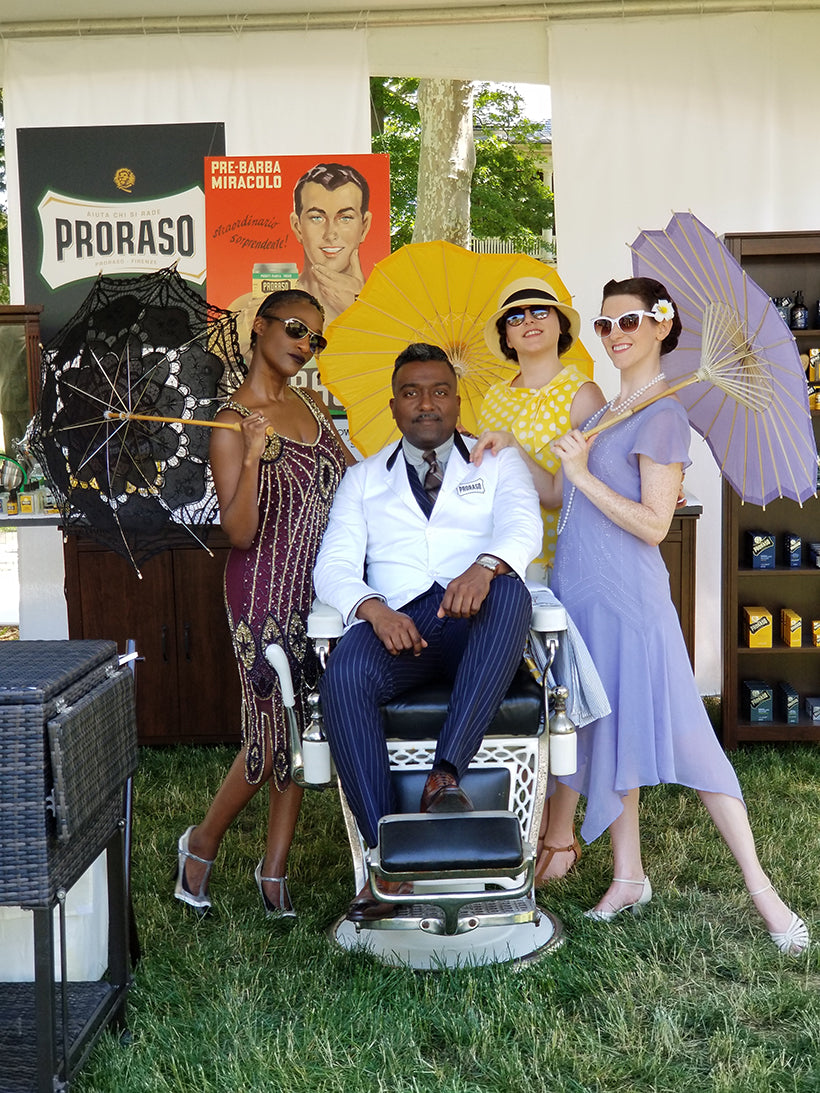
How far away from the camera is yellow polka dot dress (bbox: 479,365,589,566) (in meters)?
3.32

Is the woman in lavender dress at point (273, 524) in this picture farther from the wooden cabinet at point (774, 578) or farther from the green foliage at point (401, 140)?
the green foliage at point (401, 140)

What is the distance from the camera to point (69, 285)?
5.47m

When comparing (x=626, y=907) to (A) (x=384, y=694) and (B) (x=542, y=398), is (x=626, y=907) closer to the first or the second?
(A) (x=384, y=694)

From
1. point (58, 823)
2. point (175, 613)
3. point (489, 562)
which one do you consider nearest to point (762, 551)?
point (489, 562)

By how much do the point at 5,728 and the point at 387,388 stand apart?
76.5 inches

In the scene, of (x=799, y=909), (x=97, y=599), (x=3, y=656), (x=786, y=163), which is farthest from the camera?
(x=786, y=163)

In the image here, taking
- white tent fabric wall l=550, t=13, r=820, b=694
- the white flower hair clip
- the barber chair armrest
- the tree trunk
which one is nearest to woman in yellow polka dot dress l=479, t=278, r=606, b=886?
the white flower hair clip

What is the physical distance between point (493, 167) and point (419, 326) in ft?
36.2

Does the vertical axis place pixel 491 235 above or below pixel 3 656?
above

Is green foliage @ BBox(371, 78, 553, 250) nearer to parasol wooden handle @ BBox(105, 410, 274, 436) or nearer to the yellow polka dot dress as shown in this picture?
the yellow polka dot dress

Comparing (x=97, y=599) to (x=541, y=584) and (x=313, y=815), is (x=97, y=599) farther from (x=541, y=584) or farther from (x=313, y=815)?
(x=541, y=584)

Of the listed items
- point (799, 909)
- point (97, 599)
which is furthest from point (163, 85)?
point (799, 909)

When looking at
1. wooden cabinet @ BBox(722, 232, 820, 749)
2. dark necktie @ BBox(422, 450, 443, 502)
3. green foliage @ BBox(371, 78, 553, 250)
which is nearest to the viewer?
dark necktie @ BBox(422, 450, 443, 502)

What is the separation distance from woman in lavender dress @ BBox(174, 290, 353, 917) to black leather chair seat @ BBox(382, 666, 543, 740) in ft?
1.32
